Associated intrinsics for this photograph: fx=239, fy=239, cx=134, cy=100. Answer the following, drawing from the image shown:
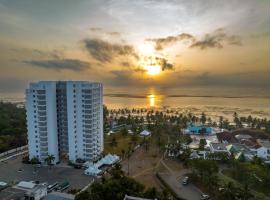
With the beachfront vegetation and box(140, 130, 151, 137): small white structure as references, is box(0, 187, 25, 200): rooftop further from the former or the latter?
box(140, 130, 151, 137): small white structure

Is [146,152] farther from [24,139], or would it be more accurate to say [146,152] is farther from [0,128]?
[0,128]

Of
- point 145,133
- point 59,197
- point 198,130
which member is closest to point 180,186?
point 59,197

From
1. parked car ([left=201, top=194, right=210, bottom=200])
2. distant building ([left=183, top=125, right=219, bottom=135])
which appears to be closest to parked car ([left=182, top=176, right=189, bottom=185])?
parked car ([left=201, top=194, right=210, bottom=200])

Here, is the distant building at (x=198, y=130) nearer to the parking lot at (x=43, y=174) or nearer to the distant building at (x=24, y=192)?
the parking lot at (x=43, y=174)

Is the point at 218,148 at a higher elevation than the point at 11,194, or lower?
higher

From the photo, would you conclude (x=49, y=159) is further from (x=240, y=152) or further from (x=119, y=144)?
(x=240, y=152)

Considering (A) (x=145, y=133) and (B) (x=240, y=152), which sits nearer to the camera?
(B) (x=240, y=152)
